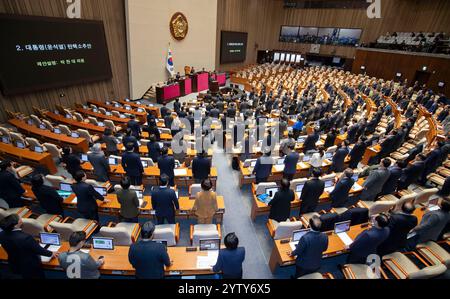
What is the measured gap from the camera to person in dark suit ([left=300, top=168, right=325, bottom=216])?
5.44m

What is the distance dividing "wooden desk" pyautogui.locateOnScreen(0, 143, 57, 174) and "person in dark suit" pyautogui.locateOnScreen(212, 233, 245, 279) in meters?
6.92

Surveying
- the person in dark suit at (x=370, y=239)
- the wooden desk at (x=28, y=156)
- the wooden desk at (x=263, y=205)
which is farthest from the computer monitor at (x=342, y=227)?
the wooden desk at (x=28, y=156)

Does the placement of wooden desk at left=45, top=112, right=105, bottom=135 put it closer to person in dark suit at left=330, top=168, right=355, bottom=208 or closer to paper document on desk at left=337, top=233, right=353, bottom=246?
person in dark suit at left=330, top=168, right=355, bottom=208

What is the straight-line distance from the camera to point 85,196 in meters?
5.05

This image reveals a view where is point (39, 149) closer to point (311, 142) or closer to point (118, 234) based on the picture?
point (118, 234)

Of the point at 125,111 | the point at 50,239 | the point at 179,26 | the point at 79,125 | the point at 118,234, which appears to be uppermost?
the point at 179,26

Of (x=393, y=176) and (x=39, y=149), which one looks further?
(x=39, y=149)

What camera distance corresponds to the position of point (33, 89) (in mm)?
11297

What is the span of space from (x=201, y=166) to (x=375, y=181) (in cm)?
450

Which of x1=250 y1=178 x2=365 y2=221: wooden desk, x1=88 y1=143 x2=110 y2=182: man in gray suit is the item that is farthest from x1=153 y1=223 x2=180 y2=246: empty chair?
x1=88 y1=143 x2=110 y2=182: man in gray suit

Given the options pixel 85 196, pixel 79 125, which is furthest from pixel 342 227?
pixel 79 125

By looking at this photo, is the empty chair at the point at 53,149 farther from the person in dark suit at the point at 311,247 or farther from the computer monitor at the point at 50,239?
the person in dark suit at the point at 311,247

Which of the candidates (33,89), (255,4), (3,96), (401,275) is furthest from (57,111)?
(255,4)
